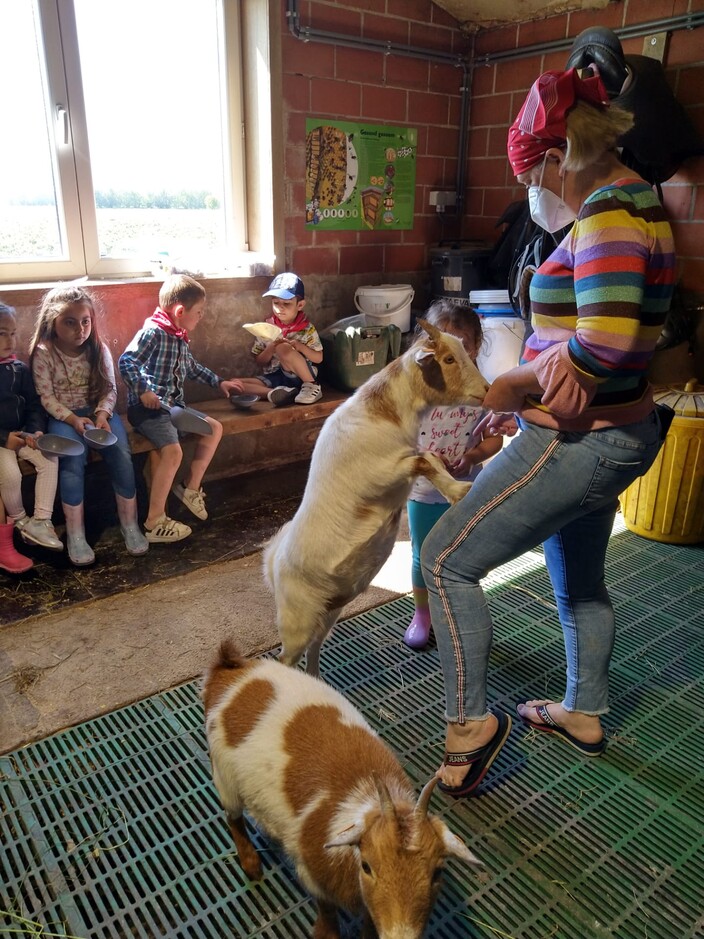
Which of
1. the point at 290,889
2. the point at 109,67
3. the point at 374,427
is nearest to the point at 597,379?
the point at 374,427

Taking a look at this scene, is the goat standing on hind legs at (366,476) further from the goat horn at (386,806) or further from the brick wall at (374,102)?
the brick wall at (374,102)

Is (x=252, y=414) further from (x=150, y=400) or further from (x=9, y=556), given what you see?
(x=9, y=556)

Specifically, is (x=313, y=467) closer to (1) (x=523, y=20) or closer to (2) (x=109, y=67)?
(2) (x=109, y=67)

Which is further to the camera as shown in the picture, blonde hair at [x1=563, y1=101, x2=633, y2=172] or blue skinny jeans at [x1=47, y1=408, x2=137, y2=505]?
blue skinny jeans at [x1=47, y1=408, x2=137, y2=505]

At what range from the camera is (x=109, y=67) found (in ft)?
13.2

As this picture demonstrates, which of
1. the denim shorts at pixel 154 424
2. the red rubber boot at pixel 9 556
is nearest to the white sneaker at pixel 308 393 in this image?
the denim shorts at pixel 154 424

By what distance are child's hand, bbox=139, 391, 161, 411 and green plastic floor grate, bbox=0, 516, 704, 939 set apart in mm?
1814

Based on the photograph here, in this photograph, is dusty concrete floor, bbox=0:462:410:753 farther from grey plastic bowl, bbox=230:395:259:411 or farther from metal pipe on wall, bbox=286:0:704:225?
metal pipe on wall, bbox=286:0:704:225

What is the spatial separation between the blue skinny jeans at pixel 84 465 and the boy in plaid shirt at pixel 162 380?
0.17 meters

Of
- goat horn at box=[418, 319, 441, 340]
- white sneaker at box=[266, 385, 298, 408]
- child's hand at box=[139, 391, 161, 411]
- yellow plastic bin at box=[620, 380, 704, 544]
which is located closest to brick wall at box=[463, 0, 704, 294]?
yellow plastic bin at box=[620, 380, 704, 544]

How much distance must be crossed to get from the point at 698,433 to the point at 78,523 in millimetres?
3449

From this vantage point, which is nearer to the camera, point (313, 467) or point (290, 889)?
point (290, 889)

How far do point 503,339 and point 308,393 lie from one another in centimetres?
151

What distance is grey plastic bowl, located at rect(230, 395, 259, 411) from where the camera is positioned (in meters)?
4.32
